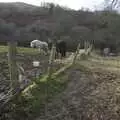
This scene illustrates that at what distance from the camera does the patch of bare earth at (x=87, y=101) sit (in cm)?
654

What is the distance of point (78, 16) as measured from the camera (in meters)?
42.3

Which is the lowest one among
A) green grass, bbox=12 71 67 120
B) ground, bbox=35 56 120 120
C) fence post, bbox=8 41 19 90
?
ground, bbox=35 56 120 120

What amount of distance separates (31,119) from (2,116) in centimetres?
59

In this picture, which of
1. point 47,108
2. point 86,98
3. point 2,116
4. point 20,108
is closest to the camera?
point 2,116

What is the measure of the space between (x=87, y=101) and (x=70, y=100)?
38 centimetres

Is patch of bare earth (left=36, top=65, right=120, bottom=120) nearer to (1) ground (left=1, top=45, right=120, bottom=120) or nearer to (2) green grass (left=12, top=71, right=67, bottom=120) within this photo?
(1) ground (left=1, top=45, right=120, bottom=120)

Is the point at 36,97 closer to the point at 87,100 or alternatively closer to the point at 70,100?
the point at 70,100

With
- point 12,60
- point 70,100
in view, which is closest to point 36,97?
point 70,100

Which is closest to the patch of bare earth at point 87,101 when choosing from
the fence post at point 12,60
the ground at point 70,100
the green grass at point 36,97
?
the ground at point 70,100

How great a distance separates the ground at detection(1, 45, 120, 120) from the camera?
6.39 m

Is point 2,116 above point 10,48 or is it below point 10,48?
below

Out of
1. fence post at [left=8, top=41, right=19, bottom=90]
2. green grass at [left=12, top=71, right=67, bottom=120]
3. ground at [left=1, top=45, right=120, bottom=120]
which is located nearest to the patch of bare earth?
ground at [left=1, top=45, right=120, bottom=120]

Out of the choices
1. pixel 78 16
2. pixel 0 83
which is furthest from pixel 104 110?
pixel 78 16

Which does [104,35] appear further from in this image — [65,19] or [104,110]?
[104,110]
